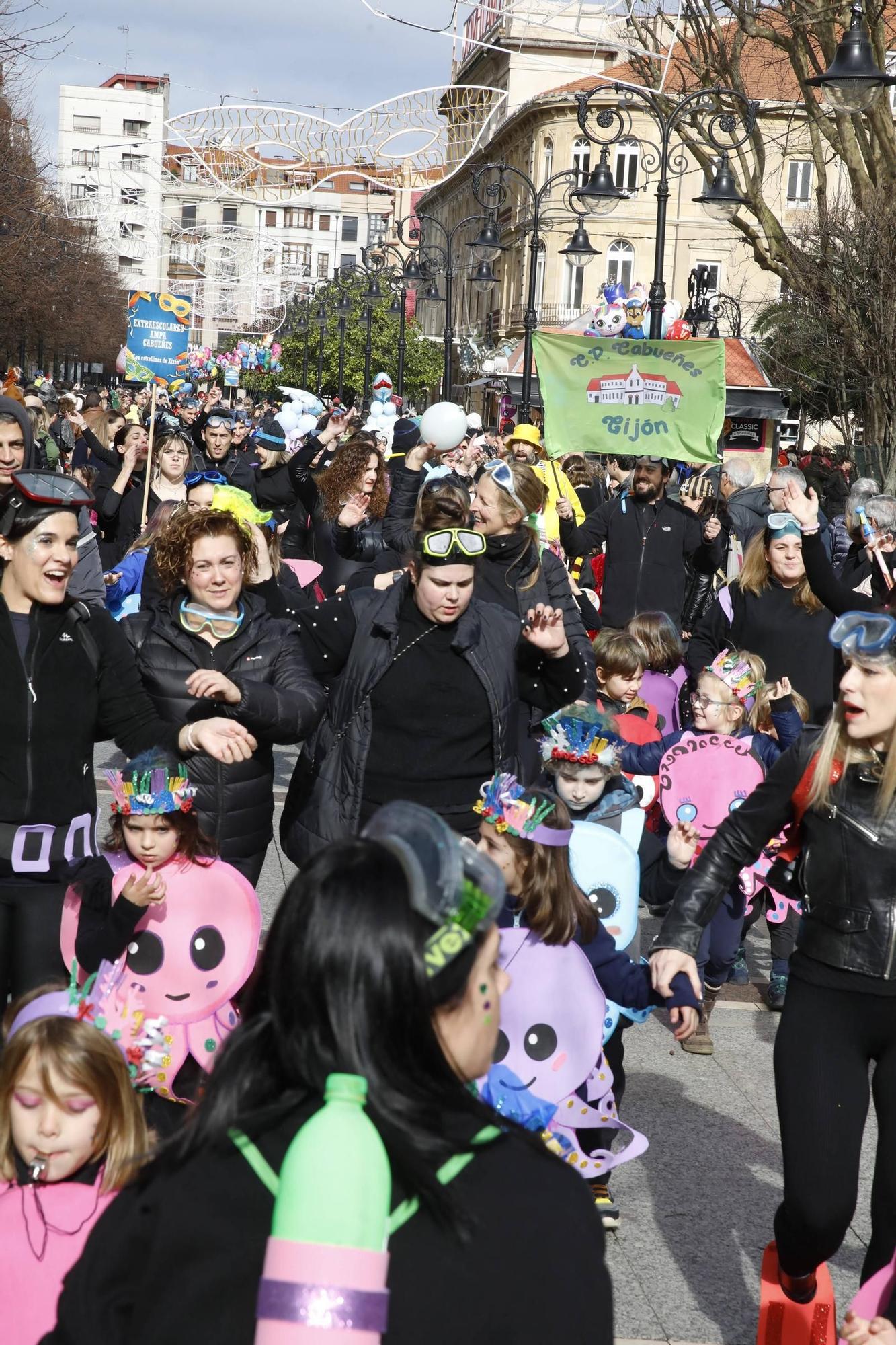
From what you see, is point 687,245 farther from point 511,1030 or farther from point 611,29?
point 511,1030

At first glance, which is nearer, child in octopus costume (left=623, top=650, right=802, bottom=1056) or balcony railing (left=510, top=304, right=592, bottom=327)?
child in octopus costume (left=623, top=650, right=802, bottom=1056)

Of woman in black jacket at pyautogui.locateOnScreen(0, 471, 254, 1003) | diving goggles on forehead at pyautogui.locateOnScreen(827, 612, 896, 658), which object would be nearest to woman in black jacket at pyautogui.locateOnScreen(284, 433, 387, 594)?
woman in black jacket at pyautogui.locateOnScreen(0, 471, 254, 1003)

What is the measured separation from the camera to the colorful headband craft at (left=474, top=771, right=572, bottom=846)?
3910mm

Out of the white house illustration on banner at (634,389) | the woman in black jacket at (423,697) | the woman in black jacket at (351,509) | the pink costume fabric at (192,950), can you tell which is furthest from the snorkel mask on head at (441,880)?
the white house illustration on banner at (634,389)

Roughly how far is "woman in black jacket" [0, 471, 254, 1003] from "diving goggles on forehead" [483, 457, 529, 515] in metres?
2.17

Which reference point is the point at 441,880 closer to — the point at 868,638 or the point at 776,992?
the point at 868,638

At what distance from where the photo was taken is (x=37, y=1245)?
2855 millimetres

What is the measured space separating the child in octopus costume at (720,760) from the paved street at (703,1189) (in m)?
0.20

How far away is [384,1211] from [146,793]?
2.74 metres

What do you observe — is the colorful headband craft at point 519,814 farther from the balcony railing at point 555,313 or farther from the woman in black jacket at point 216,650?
the balcony railing at point 555,313

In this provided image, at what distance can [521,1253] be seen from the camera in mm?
1641

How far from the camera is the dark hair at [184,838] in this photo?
4.27m

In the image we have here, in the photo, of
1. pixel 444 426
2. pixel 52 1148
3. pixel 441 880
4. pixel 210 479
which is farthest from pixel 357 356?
pixel 441 880

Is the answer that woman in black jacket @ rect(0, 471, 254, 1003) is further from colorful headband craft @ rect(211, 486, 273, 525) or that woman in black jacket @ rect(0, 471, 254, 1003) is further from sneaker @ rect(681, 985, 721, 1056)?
sneaker @ rect(681, 985, 721, 1056)
